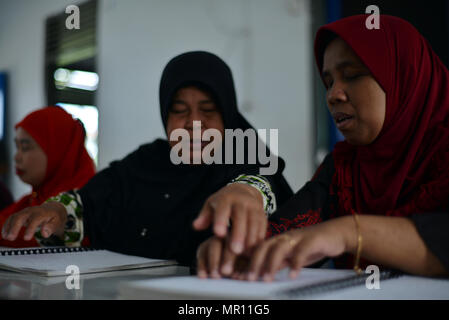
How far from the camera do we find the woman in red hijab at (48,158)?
1798mm

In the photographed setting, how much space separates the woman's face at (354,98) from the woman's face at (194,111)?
0.37 metres

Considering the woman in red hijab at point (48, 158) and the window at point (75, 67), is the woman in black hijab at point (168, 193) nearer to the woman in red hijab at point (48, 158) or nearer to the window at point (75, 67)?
the woman in red hijab at point (48, 158)

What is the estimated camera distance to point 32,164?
1804 millimetres

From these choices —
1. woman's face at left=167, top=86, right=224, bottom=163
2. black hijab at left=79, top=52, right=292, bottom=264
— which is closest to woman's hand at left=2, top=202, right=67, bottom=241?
black hijab at left=79, top=52, right=292, bottom=264

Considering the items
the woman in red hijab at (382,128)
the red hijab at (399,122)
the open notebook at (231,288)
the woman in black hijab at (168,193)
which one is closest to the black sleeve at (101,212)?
the woman in black hijab at (168,193)

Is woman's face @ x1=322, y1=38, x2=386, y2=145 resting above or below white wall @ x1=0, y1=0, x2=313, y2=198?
below

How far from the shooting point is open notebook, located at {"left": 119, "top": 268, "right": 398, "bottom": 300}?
0.47 metres

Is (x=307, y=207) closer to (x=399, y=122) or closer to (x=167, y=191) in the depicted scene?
(x=399, y=122)

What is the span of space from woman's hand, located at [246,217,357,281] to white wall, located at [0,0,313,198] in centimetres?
150

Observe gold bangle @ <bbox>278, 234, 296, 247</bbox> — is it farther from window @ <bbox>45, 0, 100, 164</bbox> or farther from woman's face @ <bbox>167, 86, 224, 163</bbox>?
window @ <bbox>45, 0, 100, 164</bbox>

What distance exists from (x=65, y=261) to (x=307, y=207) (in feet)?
1.66

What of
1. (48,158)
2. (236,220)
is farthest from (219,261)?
(48,158)

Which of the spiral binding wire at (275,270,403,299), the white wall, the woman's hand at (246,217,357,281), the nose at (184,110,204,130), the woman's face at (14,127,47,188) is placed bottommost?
the spiral binding wire at (275,270,403,299)

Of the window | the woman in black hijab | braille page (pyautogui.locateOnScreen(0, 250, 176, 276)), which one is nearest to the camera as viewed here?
braille page (pyautogui.locateOnScreen(0, 250, 176, 276))
